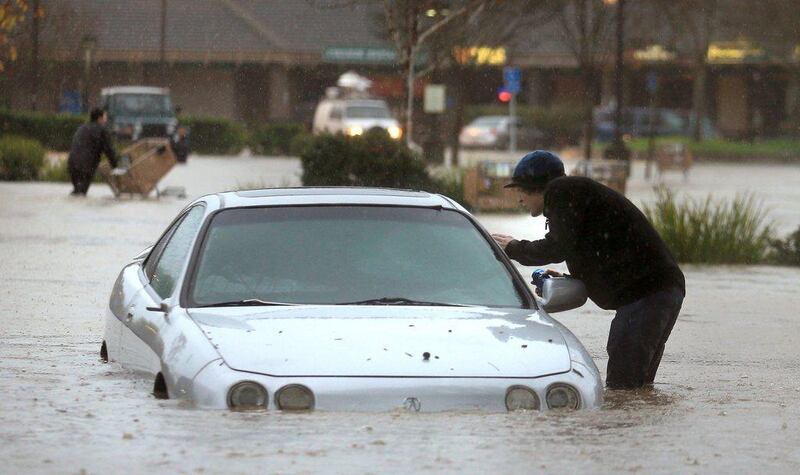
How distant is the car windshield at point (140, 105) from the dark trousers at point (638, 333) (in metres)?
41.0

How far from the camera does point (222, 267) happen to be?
7738 mm

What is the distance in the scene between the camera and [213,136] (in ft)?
182

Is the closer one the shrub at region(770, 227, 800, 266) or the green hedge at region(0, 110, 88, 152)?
the shrub at region(770, 227, 800, 266)

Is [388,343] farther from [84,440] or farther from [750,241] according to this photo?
[750,241]

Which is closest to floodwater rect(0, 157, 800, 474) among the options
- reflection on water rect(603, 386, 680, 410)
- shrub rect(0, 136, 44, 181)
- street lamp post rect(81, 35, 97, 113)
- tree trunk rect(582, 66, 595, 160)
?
reflection on water rect(603, 386, 680, 410)

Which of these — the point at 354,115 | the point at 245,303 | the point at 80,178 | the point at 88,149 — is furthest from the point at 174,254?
the point at 354,115

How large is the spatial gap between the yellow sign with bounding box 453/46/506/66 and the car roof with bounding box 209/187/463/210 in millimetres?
40976

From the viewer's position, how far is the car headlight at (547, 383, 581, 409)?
268 inches

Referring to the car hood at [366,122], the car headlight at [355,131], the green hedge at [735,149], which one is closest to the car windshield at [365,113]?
the car hood at [366,122]

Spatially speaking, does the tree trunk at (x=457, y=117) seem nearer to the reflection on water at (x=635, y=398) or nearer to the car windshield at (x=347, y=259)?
the reflection on water at (x=635, y=398)

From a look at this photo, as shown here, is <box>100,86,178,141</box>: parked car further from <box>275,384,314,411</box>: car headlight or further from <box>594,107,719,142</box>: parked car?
<box>275,384,314,411</box>: car headlight

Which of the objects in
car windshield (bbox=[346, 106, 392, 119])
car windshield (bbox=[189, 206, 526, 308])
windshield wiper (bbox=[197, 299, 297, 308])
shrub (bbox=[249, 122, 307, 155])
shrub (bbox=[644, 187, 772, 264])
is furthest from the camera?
shrub (bbox=[249, 122, 307, 155])

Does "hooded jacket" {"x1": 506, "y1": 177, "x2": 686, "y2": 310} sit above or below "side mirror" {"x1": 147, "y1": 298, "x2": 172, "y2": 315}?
above

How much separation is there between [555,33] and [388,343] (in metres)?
59.1
